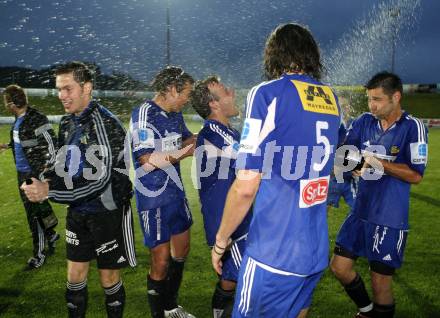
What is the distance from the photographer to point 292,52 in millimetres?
2379

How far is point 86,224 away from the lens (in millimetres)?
3564

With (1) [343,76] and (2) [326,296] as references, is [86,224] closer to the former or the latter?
(2) [326,296]

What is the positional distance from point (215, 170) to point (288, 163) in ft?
4.97

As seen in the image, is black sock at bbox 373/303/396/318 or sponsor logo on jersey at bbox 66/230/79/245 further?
black sock at bbox 373/303/396/318

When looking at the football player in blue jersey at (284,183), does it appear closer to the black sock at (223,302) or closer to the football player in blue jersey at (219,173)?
the football player in blue jersey at (219,173)

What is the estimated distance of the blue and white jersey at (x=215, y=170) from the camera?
11.9 feet

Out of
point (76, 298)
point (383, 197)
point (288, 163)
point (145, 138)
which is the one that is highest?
point (288, 163)

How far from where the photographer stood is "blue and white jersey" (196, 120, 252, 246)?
3.62 m

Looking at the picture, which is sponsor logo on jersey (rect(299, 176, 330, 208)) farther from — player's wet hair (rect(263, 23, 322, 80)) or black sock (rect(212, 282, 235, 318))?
black sock (rect(212, 282, 235, 318))

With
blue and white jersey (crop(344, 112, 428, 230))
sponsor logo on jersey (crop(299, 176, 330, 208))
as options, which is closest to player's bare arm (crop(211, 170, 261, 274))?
sponsor logo on jersey (crop(299, 176, 330, 208))

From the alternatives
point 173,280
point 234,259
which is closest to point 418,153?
point 234,259

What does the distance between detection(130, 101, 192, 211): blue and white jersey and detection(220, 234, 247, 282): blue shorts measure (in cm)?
97

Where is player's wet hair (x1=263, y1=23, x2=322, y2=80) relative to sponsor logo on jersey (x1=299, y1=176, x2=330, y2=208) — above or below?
above

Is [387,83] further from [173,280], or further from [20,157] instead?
[20,157]
